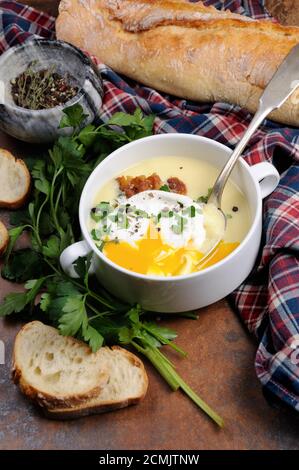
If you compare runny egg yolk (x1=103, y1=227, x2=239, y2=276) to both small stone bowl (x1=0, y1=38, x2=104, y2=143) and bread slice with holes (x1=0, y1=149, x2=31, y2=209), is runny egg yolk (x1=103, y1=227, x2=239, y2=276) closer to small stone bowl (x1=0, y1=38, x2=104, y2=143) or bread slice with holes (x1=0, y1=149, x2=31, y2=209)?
bread slice with holes (x1=0, y1=149, x2=31, y2=209)

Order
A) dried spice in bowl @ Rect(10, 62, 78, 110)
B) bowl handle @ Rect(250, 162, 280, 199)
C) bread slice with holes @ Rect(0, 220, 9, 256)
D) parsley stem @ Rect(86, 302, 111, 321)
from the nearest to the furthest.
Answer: parsley stem @ Rect(86, 302, 111, 321)
bowl handle @ Rect(250, 162, 280, 199)
bread slice with holes @ Rect(0, 220, 9, 256)
dried spice in bowl @ Rect(10, 62, 78, 110)

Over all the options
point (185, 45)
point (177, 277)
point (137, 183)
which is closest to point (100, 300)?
point (177, 277)

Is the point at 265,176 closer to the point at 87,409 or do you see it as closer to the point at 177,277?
the point at 177,277

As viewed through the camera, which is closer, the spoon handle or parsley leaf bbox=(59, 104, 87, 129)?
the spoon handle

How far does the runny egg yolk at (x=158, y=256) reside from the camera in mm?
2018

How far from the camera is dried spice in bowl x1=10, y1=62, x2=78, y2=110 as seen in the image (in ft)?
8.43

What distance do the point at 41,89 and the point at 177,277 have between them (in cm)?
110

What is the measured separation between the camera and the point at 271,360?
6.33 ft

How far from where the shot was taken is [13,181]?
2.52 meters

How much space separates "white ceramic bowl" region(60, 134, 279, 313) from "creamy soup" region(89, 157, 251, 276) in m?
0.04

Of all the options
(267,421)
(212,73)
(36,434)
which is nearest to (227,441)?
(267,421)

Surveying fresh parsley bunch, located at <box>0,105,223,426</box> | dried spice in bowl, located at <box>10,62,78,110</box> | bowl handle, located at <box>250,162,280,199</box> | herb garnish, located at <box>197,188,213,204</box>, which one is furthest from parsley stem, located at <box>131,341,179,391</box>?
dried spice in bowl, located at <box>10,62,78,110</box>

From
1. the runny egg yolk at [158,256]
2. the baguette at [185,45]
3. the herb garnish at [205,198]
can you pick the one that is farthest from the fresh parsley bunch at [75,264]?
the herb garnish at [205,198]

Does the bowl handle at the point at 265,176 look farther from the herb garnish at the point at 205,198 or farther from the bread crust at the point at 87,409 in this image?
the bread crust at the point at 87,409
